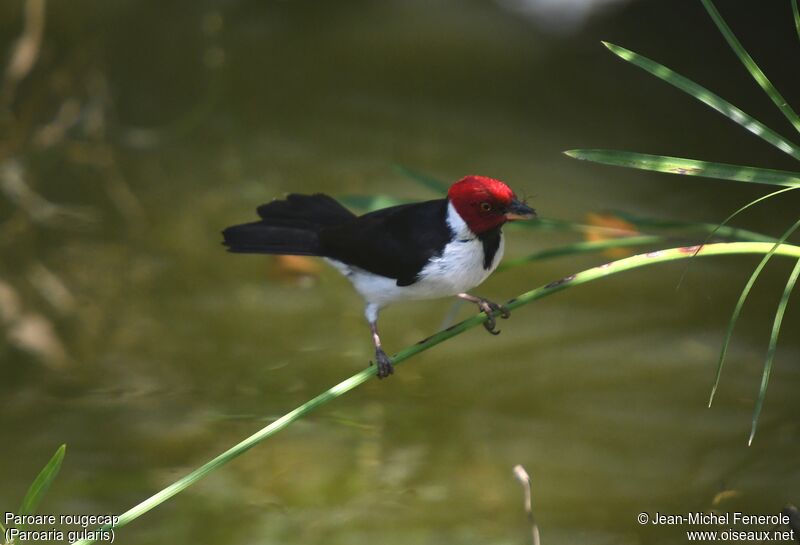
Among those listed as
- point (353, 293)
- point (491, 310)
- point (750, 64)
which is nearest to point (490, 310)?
point (491, 310)

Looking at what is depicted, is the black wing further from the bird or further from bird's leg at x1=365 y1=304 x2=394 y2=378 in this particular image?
bird's leg at x1=365 y1=304 x2=394 y2=378

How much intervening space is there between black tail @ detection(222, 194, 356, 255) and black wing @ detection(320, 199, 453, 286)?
0.06 metres

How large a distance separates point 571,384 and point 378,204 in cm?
94

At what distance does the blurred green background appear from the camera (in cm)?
281

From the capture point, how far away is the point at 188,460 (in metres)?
2.90

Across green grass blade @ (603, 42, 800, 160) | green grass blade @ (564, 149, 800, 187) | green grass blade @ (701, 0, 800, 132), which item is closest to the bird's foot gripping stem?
green grass blade @ (564, 149, 800, 187)

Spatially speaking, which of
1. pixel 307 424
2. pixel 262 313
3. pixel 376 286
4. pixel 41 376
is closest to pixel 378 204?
pixel 376 286

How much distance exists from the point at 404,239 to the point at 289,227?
1.29 feet

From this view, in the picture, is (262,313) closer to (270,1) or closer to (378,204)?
(378,204)

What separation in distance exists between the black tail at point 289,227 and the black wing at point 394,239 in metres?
0.06

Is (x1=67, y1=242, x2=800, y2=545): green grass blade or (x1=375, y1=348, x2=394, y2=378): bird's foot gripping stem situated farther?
(x1=375, y1=348, x2=394, y2=378): bird's foot gripping stem

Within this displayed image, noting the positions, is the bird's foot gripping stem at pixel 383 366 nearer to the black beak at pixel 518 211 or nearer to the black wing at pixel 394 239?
the black wing at pixel 394 239

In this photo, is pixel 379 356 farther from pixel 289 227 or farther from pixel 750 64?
pixel 750 64

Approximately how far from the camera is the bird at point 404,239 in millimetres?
2227
